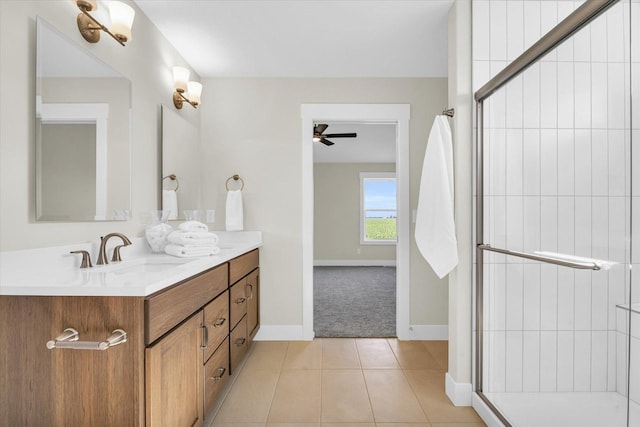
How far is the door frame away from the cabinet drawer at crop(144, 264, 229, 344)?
1.33m

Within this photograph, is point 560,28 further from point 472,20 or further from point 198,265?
point 198,265

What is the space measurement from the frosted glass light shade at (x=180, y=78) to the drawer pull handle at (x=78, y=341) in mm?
2055

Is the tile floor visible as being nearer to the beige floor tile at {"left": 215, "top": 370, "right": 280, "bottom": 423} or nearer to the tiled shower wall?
the beige floor tile at {"left": 215, "top": 370, "right": 280, "bottom": 423}

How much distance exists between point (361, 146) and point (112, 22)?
521 cm

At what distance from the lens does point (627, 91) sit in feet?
3.82

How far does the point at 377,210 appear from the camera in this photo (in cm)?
815

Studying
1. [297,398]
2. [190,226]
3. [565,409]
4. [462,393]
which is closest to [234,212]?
[190,226]

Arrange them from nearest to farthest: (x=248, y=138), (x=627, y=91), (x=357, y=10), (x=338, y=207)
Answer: (x=627, y=91) < (x=357, y=10) < (x=248, y=138) < (x=338, y=207)

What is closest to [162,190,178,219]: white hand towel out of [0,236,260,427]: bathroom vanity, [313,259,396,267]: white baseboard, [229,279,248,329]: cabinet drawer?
[229,279,248,329]: cabinet drawer

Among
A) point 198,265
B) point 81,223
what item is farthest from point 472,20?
point 81,223

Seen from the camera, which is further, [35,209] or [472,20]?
[472,20]

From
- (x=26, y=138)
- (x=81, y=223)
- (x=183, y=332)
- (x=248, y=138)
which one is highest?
(x=248, y=138)

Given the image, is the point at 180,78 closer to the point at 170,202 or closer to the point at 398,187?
the point at 170,202

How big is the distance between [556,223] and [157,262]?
6.20 ft
